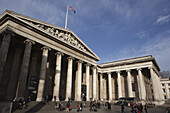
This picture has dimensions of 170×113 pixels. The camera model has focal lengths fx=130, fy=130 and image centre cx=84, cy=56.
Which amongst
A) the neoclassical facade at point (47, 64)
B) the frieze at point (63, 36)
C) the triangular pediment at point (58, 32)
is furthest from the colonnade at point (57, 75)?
the frieze at point (63, 36)

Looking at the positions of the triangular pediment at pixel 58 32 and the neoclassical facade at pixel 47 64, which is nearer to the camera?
the neoclassical facade at pixel 47 64

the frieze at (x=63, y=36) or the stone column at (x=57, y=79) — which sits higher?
the frieze at (x=63, y=36)

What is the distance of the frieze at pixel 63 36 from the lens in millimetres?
23977

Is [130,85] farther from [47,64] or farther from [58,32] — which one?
[58,32]

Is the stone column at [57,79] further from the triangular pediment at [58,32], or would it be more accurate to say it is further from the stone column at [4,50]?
the stone column at [4,50]

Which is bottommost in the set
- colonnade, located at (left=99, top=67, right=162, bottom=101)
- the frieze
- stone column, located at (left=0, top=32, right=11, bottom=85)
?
colonnade, located at (left=99, top=67, right=162, bottom=101)

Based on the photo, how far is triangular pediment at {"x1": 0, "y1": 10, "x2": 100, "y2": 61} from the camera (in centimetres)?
2064

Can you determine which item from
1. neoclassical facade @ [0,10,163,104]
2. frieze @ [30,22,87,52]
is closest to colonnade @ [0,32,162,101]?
neoclassical facade @ [0,10,163,104]

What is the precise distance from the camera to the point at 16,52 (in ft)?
77.6

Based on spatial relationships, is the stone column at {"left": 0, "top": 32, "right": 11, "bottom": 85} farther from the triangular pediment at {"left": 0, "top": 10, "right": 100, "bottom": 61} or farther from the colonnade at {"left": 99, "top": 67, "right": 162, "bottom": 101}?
the colonnade at {"left": 99, "top": 67, "right": 162, "bottom": 101}

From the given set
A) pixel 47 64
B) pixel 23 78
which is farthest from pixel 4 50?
pixel 47 64

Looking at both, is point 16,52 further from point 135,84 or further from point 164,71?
point 164,71

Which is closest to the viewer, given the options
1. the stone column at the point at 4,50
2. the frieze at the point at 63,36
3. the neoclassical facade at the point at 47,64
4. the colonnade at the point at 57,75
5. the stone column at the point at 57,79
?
the stone column at the point at 4,50

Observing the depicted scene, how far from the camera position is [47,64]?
94.6 feet
